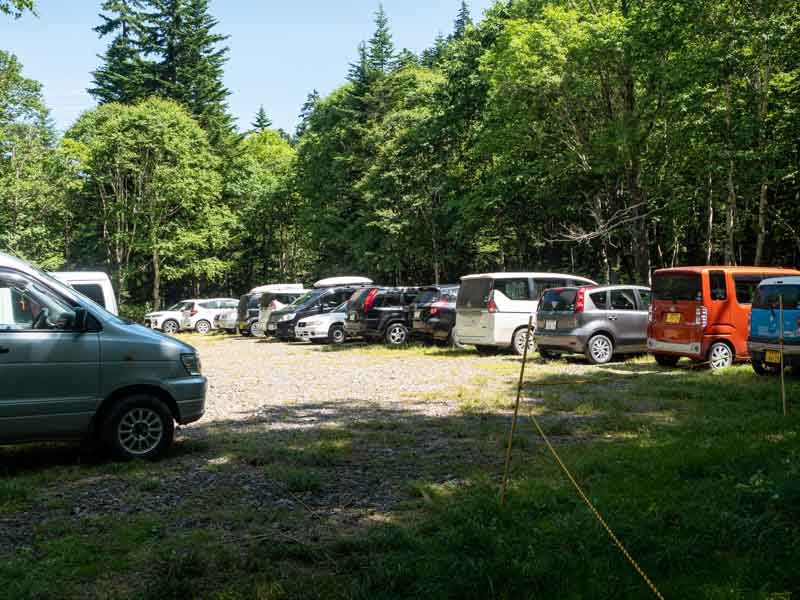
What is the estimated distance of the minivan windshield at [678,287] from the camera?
45.2ft

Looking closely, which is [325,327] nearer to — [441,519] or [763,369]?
[763,369]

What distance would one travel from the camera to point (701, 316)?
13.7 meters

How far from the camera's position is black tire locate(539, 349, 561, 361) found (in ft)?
56.0

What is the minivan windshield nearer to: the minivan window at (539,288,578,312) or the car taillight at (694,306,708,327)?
the car taillight at (694,306,708,327)

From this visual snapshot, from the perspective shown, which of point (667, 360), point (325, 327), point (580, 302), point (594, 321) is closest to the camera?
point (667, 360)

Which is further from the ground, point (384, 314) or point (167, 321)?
point (384, 314)

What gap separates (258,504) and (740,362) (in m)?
11.8

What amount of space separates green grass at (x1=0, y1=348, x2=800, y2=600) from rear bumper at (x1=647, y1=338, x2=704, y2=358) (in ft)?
14.9

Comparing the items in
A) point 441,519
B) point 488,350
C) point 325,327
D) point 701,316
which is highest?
point 701,316

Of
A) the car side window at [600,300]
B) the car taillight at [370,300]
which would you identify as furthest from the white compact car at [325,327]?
the car side window at [600,300]

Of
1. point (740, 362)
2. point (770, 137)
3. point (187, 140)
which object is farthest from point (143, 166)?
point (740, 362)

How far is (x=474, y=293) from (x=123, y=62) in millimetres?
40375

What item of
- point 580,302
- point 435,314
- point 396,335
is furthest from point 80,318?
point 396,335

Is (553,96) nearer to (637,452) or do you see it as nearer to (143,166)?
(637,452)
